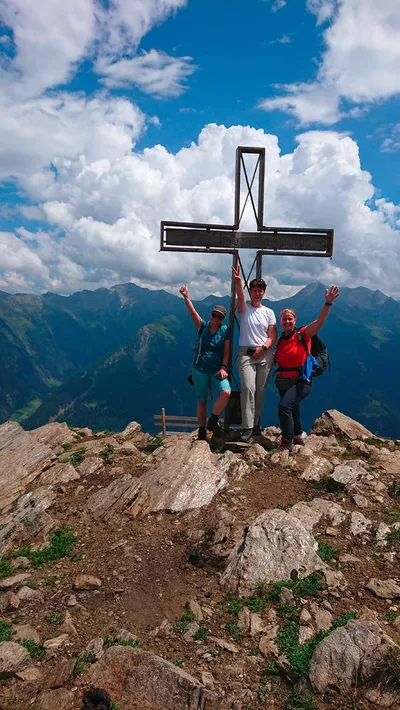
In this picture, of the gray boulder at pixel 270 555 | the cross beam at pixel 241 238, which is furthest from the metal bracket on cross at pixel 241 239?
the gray boulder at pixel 270 555

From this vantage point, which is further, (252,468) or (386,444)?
(386,444)

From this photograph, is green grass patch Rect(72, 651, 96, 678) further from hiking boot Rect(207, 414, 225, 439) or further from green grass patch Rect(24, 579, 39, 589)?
hiking boot Rect(207, 414, 225, 439)

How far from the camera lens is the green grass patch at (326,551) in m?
6.51

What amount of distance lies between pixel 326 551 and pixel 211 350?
5.32m

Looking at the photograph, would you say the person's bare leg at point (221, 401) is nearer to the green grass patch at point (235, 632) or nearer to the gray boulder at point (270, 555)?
the gray boulder at point (270, 555)

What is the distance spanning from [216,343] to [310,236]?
4276mm

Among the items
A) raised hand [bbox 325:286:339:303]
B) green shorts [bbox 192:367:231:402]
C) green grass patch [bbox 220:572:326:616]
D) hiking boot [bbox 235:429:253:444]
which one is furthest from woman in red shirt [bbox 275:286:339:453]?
green grass patch [bbox 220:572:326:616]

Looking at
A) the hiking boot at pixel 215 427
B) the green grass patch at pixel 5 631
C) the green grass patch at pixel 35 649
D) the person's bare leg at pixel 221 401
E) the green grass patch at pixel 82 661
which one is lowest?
the green grass patch at pixel 5 631

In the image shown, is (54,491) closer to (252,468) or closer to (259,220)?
(252,468)

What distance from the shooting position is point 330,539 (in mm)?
7043

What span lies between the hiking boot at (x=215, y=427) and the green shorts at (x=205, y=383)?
54 centimetres

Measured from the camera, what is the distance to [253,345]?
1045 cm

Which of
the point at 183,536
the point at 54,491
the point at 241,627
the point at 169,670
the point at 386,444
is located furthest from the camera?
the point at 386,444

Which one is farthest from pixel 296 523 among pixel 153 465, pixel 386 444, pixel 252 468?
pixel 386 444
